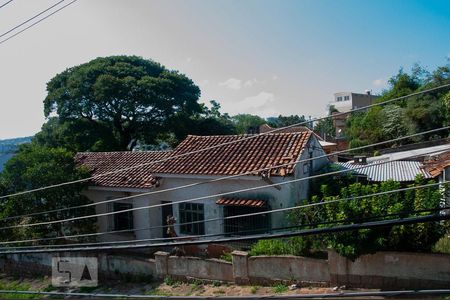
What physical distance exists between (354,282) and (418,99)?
22.6 m

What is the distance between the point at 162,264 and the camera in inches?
455

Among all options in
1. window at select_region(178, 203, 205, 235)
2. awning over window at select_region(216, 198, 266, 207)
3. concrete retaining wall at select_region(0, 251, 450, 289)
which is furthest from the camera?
window at select_region(178, 203, 205, 235)

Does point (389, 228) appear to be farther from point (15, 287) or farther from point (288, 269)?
point (15, 287)

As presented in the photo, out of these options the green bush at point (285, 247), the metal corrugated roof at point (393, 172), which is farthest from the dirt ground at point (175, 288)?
the metal corrugated roof at point (393, 172)

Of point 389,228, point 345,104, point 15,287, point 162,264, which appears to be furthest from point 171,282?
point 345,104

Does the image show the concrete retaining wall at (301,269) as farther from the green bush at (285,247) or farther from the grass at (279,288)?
the green bush at (285,247)

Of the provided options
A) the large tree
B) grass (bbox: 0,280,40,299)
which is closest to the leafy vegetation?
the large tree

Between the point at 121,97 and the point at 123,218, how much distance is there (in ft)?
43.8

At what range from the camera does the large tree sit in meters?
26.5

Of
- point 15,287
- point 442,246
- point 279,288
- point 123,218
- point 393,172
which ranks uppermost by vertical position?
point 393,172

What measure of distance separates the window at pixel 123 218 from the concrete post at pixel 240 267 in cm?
581

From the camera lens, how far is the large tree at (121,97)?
2652cm

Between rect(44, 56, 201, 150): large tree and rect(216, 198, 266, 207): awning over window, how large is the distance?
15258 millimetres

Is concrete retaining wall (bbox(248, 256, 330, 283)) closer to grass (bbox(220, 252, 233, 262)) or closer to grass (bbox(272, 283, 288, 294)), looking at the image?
grass (bbox(272, 283, 288, 294))
